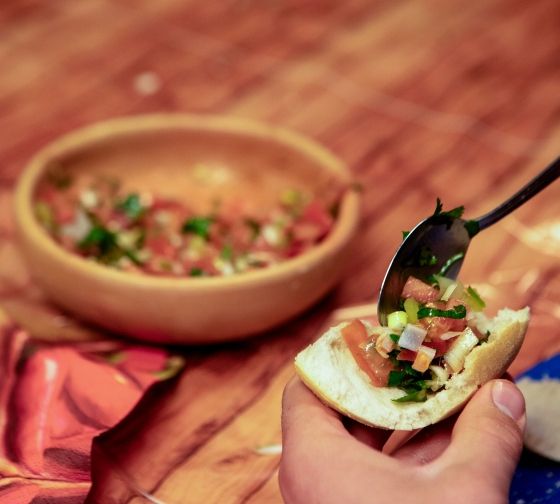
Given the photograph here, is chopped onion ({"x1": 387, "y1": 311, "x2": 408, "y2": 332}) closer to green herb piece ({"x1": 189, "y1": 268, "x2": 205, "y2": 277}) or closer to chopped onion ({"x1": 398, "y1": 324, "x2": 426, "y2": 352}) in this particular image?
chopped onion ({"x1": 398, "y1": 324, "x2": 426, "y2": 352})

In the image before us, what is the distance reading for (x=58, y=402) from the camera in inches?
40.6

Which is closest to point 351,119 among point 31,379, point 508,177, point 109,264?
point 508,177

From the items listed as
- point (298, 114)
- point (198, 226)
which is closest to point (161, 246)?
point (198, 226)

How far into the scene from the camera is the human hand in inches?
27.5

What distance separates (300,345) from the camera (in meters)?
1.23

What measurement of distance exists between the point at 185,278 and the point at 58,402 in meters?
0.23

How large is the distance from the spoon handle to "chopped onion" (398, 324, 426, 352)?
191mm

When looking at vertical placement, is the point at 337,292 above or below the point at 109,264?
below

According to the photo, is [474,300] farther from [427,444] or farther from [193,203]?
[193,203]

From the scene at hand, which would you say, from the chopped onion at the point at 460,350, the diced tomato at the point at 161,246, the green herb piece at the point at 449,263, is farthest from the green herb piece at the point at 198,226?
the chopped onion at the point at 460,350

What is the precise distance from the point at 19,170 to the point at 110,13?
2.30ft

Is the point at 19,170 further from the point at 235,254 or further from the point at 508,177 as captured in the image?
the point at 508,177

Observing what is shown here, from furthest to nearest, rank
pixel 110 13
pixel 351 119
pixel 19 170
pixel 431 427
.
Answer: pixel 110 13 → pixel 351 119 → pixel 19 170 → pixel 431 427

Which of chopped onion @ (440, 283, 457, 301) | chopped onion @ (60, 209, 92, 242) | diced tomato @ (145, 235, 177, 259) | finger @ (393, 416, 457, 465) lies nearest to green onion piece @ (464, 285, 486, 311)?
chopped onion @ (440, 283, 457, 301)
